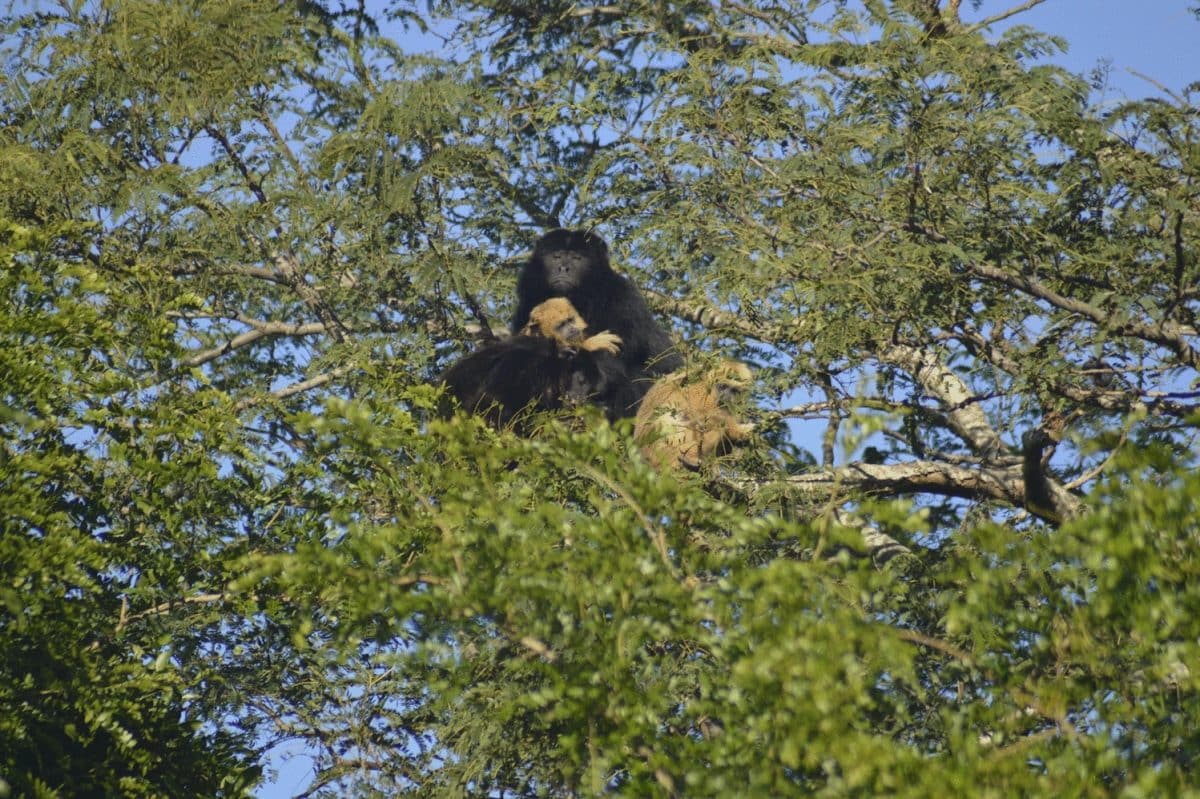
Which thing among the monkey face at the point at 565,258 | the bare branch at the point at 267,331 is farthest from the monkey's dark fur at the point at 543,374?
the bare branch at the point at 267,331

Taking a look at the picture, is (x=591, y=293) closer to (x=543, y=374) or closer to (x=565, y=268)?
(x=565, y=268)

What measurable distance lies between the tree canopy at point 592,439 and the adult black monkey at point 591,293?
23.2 inches

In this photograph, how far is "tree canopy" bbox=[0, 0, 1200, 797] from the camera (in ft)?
11.9

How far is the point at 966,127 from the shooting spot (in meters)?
6.27

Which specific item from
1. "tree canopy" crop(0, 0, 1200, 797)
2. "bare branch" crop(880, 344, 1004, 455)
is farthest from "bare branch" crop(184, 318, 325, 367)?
"bare branch" crop(880, 344, 1004, 455)

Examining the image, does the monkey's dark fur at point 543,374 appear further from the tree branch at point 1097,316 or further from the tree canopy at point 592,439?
the tree branch at point 1097,316

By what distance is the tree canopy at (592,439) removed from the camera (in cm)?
364

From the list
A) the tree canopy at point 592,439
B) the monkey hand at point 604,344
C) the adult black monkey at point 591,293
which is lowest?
the tree canopy at point 592,439

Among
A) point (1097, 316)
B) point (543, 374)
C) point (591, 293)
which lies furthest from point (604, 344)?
point (1097, 316)

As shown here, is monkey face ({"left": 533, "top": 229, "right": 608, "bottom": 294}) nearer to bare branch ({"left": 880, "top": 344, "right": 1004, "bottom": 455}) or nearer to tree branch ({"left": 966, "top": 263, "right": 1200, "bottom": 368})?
bare branch ({"left": 880, "top": 344, "right": 1004, "bottom": 455})

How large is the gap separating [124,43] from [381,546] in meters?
4.52

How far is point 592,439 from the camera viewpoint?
13.5 ft

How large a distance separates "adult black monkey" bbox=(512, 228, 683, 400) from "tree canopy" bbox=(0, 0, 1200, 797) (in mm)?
588

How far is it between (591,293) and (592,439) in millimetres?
7149
